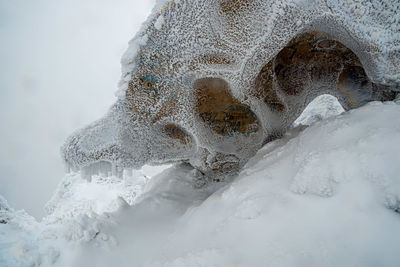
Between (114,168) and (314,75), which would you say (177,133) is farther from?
(314,75)

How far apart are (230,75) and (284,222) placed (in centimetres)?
100

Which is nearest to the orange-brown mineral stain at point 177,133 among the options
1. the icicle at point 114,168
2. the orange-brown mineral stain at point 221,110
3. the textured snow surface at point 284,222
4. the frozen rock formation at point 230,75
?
the frozen rock formation at point 230,75

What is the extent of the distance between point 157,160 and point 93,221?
0.66m

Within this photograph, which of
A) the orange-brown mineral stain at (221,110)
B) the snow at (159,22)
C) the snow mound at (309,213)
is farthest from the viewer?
the orange-brown mineral stain at (221,110)

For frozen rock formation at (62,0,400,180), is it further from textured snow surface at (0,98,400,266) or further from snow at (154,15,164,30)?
textured snow surface at (0,98,400,266)

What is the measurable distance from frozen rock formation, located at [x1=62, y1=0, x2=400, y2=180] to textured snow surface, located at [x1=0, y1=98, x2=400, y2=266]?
1.49 ft

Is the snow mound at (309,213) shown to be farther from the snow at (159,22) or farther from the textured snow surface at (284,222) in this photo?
the snow at (159,22)

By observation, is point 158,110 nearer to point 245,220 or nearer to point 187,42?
point 187,42

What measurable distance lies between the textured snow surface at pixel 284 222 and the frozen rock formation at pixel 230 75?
1.49 ft

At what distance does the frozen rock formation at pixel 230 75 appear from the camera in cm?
137

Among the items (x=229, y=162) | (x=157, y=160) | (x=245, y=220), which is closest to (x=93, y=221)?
(x=157, y=160)

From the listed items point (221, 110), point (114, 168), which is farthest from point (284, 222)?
point (114, 168)

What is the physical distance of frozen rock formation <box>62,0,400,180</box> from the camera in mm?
1369

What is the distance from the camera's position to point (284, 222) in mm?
940
